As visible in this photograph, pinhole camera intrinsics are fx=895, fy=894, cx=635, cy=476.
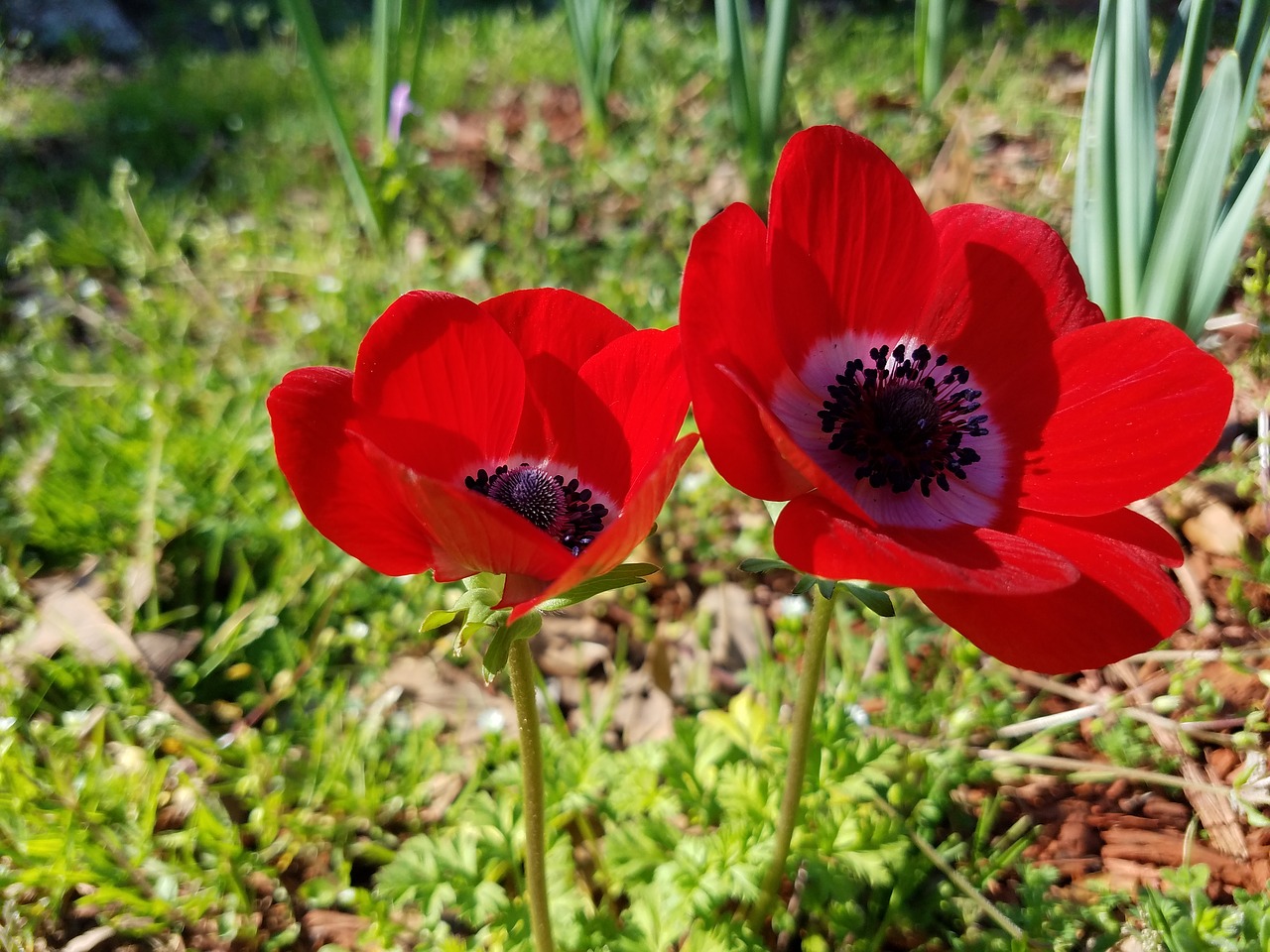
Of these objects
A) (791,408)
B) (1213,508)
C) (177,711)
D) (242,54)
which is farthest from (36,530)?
(242,54)

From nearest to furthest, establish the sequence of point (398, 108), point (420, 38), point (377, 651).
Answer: point (377, 651)
point (420, 38)
point (398, 108)

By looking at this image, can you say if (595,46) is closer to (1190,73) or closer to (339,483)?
(1190,73)

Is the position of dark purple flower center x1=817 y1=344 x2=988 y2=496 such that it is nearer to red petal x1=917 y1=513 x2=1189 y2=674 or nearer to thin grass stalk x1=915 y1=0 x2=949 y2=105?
red petal x1=917 y1=513 x2=1189 y2=674

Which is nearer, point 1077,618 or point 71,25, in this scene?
point 1077,618

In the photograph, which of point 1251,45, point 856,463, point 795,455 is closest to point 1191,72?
point 1251,45

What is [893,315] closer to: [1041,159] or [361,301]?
[361,301]

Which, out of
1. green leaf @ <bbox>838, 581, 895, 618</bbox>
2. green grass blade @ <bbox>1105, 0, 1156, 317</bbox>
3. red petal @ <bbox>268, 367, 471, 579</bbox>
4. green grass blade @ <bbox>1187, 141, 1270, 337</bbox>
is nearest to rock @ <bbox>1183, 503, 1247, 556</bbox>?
green grass blade @ <bbox>1187, 141, 1270, 337</bbox>
